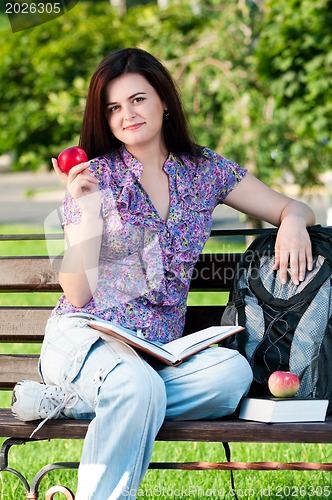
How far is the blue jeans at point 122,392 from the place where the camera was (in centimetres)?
269

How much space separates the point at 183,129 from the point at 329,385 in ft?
3.46

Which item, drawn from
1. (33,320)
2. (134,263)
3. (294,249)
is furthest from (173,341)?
(33,320)

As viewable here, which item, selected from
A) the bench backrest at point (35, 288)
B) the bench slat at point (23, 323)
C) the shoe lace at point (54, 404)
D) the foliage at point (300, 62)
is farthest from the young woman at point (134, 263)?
the foliage at point (300, 62)

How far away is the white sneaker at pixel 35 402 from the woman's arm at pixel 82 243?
0.36m

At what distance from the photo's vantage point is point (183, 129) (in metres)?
3.48

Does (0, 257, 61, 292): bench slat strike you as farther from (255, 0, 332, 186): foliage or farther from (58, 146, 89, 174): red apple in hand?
(255, 0, 332, 186): foliage

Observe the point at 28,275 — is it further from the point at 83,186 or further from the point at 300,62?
the point at 300,62

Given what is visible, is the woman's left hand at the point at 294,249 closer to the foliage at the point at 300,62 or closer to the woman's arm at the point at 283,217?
the woman's arm at the point at 283,217

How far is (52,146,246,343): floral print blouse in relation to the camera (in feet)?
10.4

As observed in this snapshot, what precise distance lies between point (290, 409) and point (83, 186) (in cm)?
96

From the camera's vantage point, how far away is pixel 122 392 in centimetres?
276

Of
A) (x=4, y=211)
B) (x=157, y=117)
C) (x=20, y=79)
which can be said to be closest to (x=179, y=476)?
(x=157, y=117)

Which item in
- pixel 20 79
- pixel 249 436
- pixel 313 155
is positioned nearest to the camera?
pixel 249 436

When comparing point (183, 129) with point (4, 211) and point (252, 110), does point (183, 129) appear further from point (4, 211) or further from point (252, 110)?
point (4, 211)
